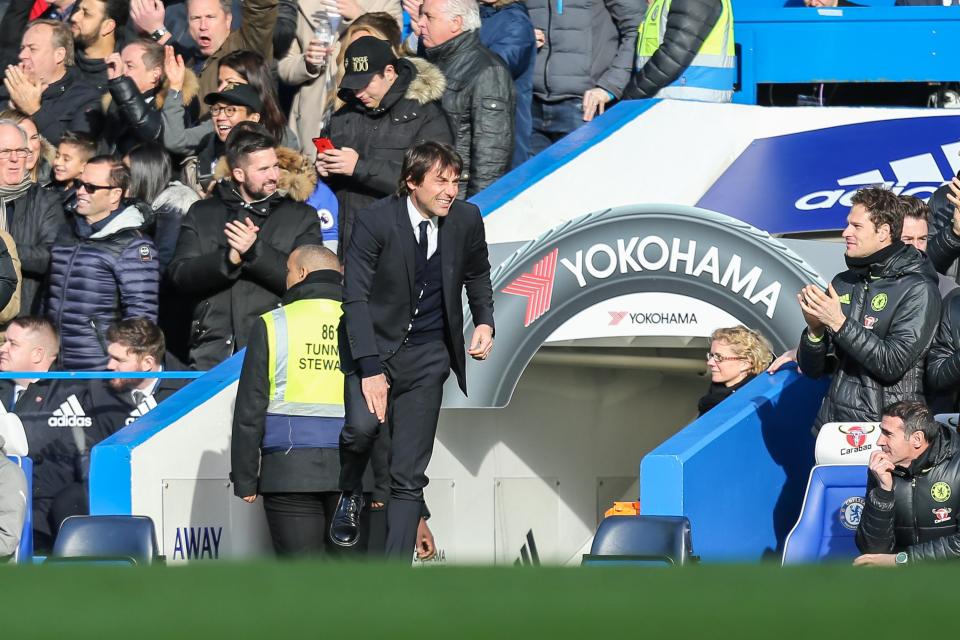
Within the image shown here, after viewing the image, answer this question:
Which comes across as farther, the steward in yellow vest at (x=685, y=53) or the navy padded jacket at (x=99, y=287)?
the steward in yellow vest at (x=685, y=53)

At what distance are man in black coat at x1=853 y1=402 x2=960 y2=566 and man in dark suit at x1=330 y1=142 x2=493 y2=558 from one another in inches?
57.8

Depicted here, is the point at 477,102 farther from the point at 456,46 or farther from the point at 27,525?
the point at 27,525

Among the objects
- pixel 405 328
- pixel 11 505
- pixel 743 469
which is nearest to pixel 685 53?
pixel 743 469

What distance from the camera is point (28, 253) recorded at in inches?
314

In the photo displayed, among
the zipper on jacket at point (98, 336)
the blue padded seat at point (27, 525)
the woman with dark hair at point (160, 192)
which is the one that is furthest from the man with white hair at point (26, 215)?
the blue padded seat at point (27, 525)

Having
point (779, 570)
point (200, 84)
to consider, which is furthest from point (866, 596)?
point (200, 84)

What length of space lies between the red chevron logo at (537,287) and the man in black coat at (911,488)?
2.23 m

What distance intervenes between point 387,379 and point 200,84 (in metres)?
3.94

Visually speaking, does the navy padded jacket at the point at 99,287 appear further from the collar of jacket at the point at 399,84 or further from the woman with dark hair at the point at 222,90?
the collar of jacket at the point at 399,84

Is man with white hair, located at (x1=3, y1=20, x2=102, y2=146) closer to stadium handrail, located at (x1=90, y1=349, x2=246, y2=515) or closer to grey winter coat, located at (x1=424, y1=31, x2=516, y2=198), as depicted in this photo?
grey winter coat, located at (x1=424, y1=31, x2=516, y2=198)

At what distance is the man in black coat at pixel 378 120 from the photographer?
7691 millimetres

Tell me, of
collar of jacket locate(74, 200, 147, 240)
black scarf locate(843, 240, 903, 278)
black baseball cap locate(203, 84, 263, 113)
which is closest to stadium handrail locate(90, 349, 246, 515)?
collar of jacket locate(74, 200, 147, 240)

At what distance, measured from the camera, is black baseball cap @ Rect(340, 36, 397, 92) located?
7664mm

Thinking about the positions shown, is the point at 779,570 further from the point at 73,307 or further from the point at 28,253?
the point at 28,253
